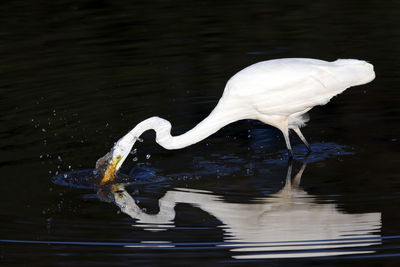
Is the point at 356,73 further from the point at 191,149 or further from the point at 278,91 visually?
the point at 191,149

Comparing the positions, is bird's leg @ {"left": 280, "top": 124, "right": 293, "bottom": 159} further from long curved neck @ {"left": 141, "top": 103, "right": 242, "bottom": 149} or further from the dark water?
long curved neck @ {"left": 141, "top": 103, "right": 242, "bottom": 149}

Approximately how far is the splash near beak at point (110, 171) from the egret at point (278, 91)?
614 millimetres

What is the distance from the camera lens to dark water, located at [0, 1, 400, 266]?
7.05 m

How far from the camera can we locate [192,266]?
21.6 feet

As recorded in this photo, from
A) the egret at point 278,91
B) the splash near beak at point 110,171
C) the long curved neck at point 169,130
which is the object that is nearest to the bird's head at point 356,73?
the egret at point 278,91

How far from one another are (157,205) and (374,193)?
213 cm

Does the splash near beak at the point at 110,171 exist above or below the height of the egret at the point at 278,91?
below

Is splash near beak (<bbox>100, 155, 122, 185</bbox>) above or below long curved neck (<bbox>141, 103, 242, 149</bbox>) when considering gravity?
below

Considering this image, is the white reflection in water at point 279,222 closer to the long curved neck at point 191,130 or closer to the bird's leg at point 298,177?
the bird's leg at point 298,177

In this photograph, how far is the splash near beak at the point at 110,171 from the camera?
8523 mm

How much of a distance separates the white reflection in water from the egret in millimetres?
992

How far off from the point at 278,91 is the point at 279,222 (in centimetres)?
225

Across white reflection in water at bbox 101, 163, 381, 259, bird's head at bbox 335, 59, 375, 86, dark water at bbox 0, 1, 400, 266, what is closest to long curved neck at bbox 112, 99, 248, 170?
dark water at bbox 0, 1, 400, 266

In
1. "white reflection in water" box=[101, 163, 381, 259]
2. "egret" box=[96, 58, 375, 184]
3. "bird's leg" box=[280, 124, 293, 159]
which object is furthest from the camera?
"bird's leg" box=[280, 124, 293, 159]
